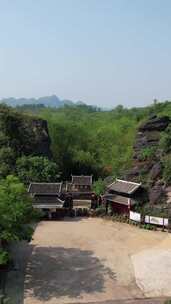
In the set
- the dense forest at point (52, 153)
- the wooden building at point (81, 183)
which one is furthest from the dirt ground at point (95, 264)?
the wooden building at point (81, 183)

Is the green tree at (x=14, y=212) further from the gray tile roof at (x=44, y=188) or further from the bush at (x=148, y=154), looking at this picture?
the bush at (x=148, y=154)

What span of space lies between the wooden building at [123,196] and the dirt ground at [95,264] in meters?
2.44

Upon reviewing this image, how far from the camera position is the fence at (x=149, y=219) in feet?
120

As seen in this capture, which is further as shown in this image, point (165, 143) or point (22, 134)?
point (22, 134)

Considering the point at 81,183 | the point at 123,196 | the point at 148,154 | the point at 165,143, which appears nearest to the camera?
the point at 123,196

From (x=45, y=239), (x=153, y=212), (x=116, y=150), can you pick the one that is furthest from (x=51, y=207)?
(x=116, y=150)

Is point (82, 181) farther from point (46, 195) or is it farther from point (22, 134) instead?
point (22, 134)

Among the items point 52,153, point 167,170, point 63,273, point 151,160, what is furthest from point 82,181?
point 63,273

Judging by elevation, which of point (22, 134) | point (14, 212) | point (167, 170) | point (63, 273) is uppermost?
point (22, 134)

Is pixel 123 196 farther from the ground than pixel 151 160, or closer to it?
closer to it

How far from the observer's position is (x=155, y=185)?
136ft

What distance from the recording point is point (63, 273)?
87.6ft

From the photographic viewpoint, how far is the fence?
36.5m

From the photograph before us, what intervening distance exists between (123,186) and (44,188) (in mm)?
8229
